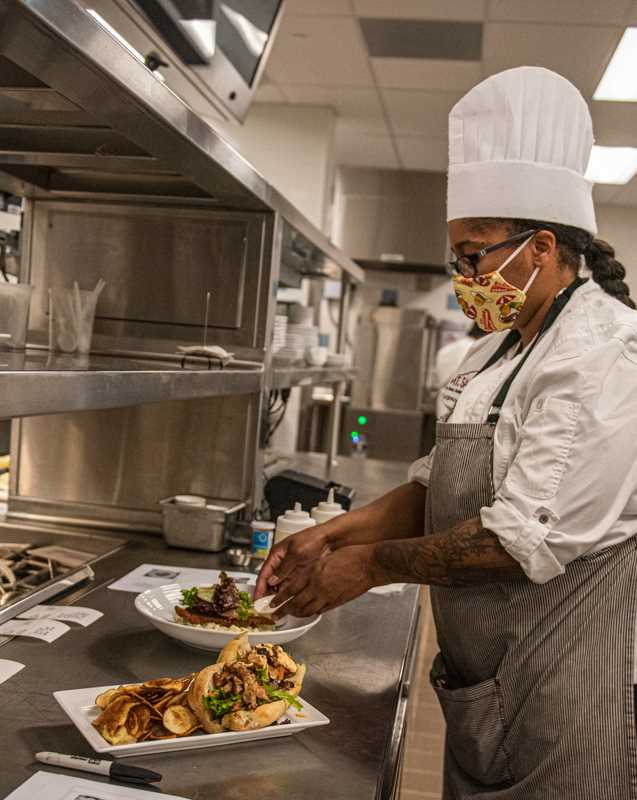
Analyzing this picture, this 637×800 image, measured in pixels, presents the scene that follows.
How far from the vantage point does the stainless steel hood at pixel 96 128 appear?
3.74ft

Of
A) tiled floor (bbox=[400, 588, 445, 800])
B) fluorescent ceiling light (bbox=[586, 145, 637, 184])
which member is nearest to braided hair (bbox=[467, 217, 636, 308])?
tiled floor (bbox=[400, 588, 445, 800])

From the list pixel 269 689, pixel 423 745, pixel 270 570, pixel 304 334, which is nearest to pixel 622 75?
pixel 304 334

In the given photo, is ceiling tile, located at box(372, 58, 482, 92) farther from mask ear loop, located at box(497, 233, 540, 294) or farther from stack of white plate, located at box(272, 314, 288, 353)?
mask ear loop, located at box(497, 233, 540, 294)

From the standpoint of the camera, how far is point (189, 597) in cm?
163

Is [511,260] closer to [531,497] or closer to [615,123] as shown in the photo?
[531,497]

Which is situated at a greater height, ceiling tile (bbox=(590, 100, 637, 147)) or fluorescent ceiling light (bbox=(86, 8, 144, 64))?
ceiling tile (bbox=(590, 100, 637, 147))

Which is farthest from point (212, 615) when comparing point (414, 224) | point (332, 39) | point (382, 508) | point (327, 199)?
point (414, 224)

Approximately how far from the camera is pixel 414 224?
23.5 ft

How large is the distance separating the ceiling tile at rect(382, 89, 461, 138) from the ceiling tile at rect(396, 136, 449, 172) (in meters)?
0.16

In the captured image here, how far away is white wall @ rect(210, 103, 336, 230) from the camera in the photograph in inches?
239

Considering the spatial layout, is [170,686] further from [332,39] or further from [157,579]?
[332,39]

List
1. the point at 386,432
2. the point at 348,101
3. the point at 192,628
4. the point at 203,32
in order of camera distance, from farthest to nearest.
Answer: the point at 386,432 < the point at 348,101 < the point at 203,32 < the point at 192,628

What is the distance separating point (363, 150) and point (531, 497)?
6158mm

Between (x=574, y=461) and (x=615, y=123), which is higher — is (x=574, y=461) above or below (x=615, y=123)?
below
